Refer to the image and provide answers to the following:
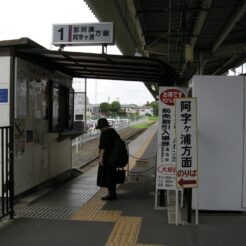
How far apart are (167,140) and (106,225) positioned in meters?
1.93

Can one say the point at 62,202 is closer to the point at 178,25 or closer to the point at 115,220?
the point at 115,220

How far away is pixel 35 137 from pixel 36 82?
3.65 ft

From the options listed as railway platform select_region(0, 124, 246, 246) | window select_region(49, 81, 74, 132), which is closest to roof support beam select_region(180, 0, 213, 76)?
window select_region(49, 81, 74, 132)

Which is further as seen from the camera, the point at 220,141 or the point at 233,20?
the point at 233,20

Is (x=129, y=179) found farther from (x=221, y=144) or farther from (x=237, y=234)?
→ (x=237, y=234)

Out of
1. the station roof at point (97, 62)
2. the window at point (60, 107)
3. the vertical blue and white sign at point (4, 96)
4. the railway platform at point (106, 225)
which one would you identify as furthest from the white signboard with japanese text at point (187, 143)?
the window at point (60, 107)

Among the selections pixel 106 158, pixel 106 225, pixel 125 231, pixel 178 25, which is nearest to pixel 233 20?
pixel 178 25

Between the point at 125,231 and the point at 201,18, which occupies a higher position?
the point at 201,18

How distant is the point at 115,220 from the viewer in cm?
698

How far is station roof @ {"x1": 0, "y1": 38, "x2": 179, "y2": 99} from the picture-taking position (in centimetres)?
765

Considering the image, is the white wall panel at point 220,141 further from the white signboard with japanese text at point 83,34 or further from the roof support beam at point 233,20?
the roof support beam at point 233,20

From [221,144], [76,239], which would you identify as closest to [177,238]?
[76,239]

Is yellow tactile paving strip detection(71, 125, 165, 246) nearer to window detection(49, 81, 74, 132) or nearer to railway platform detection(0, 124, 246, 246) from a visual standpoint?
railway platform detection(0, 124, 246, 246)

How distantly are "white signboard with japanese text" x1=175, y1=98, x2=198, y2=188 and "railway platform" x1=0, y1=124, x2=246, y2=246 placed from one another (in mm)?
732
